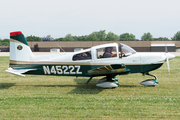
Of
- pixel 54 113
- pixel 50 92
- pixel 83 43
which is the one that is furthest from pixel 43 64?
pixel 83 43

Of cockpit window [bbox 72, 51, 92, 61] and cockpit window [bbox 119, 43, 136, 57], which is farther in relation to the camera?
cockpit window [bbox 72, 51, 92, 61]

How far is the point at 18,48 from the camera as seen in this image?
9844 millimetres

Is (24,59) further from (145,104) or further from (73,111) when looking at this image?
(145,104)

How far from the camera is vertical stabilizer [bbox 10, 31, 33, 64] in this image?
9.73 m

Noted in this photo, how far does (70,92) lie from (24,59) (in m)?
2.99

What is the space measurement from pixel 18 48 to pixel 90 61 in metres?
3.56

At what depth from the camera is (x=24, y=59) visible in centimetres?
984

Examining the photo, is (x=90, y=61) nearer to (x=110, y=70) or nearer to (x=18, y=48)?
(x=110, y=70)

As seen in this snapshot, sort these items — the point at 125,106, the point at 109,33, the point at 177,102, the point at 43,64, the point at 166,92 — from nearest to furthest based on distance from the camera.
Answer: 1. the point at 125,106
2. the point at 177,102
3. the point at 166,92
4. the point at 43,64
5. the point at 109,33

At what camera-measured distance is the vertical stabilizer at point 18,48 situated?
9727 millimetres

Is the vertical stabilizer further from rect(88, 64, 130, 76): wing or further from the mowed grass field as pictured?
rect(88, 64, 130, 76): wing

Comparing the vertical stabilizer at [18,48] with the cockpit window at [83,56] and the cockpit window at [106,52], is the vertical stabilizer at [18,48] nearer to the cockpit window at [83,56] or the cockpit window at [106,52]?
the cockpit window at [83,56]

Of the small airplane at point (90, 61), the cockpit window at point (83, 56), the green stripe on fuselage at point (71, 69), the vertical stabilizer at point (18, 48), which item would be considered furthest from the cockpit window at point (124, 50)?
the vertical stabilizer at point (18, 48)

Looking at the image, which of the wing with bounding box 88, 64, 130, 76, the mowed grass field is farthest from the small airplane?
the mowed grass field
